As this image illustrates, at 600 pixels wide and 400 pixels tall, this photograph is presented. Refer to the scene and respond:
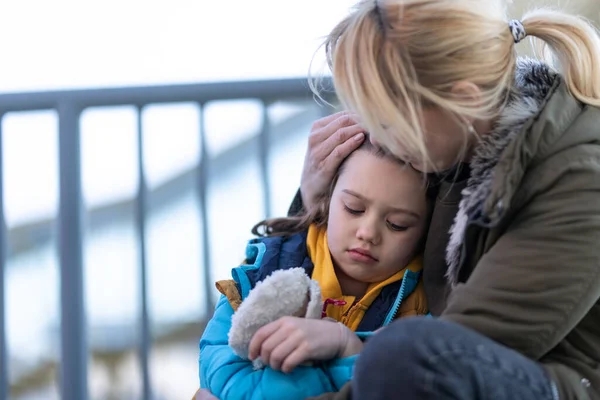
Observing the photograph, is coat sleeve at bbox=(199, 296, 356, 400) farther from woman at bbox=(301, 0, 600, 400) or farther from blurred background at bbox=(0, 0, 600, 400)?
blurred background at bbox=(0, 0, 600, 400)

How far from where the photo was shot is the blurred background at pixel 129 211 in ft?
5.18

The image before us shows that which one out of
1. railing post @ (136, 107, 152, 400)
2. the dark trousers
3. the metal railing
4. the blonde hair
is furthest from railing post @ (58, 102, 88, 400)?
the dark trousers

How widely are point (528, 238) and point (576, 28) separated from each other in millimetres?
318

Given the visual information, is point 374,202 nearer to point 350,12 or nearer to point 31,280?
point 350,12

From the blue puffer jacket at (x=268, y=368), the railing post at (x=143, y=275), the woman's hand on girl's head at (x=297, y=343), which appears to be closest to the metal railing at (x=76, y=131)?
the railing post at (x=143, y=275)

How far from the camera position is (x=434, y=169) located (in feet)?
3.59

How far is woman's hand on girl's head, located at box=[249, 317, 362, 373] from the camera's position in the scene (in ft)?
3.38

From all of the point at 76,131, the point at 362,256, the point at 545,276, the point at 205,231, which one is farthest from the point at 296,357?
the point at 76,131

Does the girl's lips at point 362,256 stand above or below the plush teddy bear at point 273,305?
above

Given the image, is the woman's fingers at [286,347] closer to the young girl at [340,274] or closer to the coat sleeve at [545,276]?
the young girl at [340,274]

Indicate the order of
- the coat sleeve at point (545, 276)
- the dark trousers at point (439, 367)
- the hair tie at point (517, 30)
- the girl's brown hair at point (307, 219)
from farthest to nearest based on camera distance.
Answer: the girl's brown hair at point (307, 219)
the hair tie at point (517, 30)
the coat sleeve at point (545, 276)
the dark trousers at point (439, 367)

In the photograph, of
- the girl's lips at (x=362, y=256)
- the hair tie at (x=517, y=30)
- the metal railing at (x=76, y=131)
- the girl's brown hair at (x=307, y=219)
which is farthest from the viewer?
the metal railing at (x=76, y=131)

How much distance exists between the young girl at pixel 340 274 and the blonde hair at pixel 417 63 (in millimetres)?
142

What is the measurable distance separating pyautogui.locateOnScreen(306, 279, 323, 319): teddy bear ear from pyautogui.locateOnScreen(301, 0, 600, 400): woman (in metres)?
0.18
